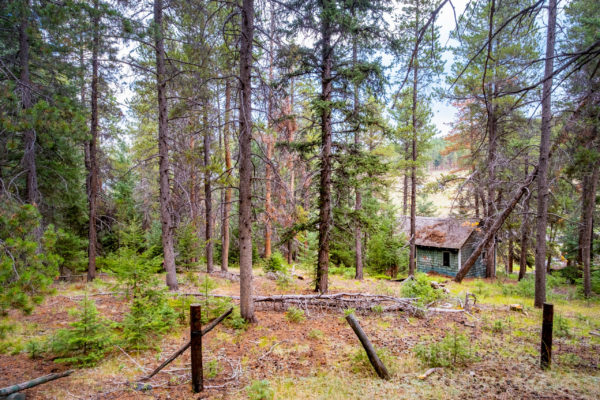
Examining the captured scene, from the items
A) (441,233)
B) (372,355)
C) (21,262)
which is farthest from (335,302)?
(441,233)

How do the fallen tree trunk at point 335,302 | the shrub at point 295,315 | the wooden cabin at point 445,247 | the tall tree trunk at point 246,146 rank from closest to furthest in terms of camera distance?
the tall tree trunk at point 246,146
the shrub at point 295,315
the fallen tree trunk at point 335,302
the wooden cabin at point 445,247

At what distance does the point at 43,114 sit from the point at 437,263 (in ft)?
81.7

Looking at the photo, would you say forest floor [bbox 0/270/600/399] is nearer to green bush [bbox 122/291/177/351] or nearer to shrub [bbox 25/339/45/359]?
shrub [bbox 25/339/45/359]

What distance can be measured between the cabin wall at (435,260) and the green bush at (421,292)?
1383cm

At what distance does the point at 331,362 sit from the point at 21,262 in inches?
225

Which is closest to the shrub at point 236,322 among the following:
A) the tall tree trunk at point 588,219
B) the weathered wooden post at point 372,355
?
the weathered wooden post at point 372,355

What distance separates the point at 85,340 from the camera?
5867 mm

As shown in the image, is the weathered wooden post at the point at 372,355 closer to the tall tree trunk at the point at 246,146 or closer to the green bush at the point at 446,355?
the green bush at the point at 446,355

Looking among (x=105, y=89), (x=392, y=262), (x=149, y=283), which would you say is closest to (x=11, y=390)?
(x=149, y=283)

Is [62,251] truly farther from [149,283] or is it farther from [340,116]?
[340,116]

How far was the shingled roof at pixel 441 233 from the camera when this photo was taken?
22.8 metres

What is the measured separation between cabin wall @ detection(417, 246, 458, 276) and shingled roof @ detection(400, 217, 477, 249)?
26.6 inches

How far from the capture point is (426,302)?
9.84 meters

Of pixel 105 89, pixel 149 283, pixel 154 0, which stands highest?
pixel 154 0
